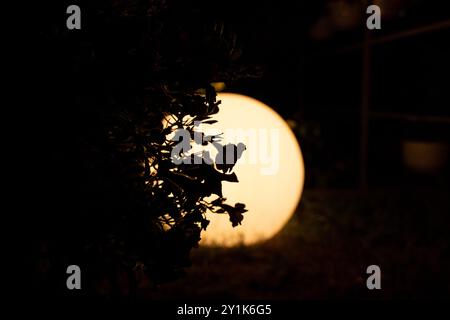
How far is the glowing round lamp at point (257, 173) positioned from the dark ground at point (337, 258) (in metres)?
0.20

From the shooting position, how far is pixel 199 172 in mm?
2059

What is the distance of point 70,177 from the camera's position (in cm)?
198

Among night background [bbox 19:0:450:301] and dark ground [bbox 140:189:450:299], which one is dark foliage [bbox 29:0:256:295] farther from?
dark ground [bbox 140:189:450:299]

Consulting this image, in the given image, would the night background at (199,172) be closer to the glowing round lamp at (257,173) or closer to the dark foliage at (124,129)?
the dark foliage at (124,129)

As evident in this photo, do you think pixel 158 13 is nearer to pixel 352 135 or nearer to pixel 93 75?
pixel 93 75

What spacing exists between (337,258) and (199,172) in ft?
8.87

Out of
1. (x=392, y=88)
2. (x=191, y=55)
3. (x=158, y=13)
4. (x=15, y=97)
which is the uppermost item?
(x=392, y=88)

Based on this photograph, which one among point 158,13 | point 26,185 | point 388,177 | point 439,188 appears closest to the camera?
point 26,185

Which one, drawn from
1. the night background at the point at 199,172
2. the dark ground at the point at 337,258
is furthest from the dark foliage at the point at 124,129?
the dark ground at the point at 337,258

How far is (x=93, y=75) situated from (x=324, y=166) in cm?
647

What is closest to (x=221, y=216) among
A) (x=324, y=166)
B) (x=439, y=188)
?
(x=439, y=188)

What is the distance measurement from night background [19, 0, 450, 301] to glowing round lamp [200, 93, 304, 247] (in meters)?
0.20

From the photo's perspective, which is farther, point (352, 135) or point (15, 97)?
point (352, 135)

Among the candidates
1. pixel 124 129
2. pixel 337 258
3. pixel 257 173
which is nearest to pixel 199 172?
pixel 124 129
